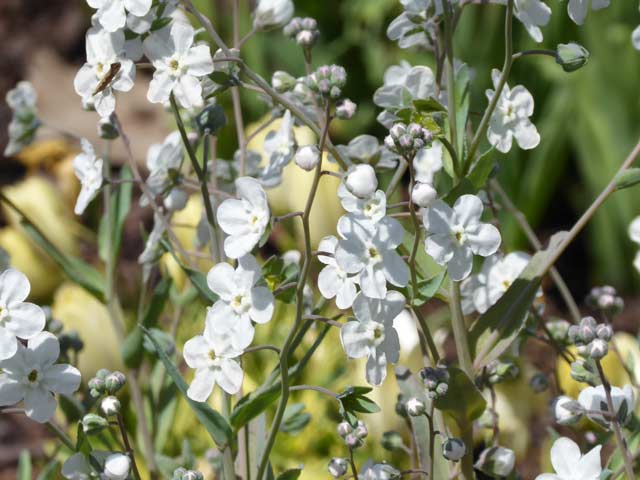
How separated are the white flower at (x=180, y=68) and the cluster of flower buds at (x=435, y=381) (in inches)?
6.4

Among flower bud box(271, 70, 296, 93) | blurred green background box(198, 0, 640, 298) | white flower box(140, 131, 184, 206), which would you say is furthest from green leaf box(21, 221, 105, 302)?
blurred green background box(198, 0, 640, 298)

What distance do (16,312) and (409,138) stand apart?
7.5 inches

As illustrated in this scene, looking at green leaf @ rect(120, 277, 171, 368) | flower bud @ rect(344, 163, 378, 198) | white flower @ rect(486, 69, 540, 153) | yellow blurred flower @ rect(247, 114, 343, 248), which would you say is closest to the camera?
flower bud @ rect(344, 163, 378, 198)

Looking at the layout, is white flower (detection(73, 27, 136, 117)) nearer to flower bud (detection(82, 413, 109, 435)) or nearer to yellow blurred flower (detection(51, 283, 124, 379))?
flower bud (detection(82, 413, 109, 435))

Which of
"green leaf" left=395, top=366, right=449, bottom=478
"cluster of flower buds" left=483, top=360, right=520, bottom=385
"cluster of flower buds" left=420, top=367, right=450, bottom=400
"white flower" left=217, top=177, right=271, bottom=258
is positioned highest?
"white flower" left=217, top=177, right=271, bottom=258

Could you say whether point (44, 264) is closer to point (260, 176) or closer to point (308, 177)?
point (308, 177)

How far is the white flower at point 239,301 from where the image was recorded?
425 millimetres

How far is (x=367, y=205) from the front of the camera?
419 mm

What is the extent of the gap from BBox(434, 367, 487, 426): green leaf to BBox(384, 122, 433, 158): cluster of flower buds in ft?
0.38

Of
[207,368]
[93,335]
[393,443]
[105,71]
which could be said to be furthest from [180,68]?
[93,335]

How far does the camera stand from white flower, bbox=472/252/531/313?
1.78ft

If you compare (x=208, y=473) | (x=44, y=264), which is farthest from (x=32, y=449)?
(x=208, y=473)

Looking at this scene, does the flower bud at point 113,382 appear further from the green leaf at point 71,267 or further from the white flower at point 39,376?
the green leaf at point 71,267

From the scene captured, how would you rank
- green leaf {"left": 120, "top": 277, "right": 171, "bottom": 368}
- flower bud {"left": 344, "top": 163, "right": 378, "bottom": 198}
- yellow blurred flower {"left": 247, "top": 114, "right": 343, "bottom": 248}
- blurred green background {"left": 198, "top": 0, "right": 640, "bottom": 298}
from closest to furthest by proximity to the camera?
1. flower bud {"left": 344, "top": 163, "right": 378, "bottom": 198}
2. green leaf {"left": 120, "top": 277, "right": 171, "bottom": 368}
3. yellow blurred flower {"left": 247, "top": 114, "right": 343, "bottom": 248}
4. blurred green background {"left": 198, "top": 0, "right": 640, "bottom": 298}
